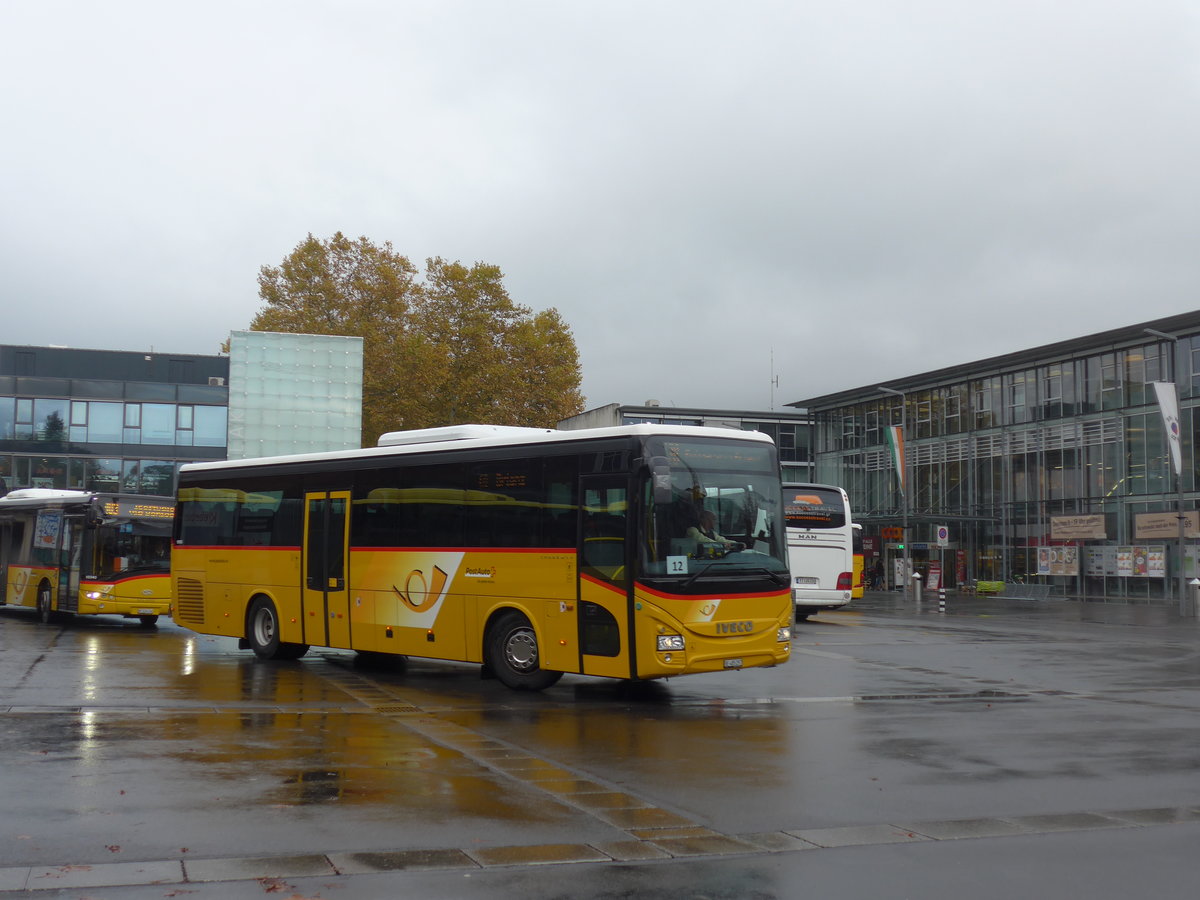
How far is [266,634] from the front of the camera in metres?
19.5

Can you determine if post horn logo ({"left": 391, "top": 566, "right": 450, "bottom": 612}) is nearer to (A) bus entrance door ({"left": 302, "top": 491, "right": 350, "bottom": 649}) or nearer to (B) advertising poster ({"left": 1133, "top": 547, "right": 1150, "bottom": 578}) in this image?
(A) bus entrance door ({"left": 302, "top": 491, "right": 350, "bottom": 649})

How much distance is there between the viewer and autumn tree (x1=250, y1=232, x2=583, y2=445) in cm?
5675

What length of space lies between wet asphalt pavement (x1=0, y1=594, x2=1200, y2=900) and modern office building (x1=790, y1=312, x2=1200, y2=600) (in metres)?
28.7

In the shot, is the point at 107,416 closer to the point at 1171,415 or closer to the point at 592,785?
the point at 1171,415

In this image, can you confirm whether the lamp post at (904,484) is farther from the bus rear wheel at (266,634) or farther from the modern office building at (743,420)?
the bus rear wheel at (266,634)

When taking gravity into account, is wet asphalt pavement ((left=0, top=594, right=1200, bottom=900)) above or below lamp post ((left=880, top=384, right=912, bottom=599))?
below

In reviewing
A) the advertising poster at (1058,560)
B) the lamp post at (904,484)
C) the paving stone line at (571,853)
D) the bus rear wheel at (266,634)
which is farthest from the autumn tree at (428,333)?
the paving stone line at (571,853)

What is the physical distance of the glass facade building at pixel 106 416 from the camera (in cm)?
5988

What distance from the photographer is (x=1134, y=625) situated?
3253cm

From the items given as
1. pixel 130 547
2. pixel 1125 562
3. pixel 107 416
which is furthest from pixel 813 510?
pixel 107 416

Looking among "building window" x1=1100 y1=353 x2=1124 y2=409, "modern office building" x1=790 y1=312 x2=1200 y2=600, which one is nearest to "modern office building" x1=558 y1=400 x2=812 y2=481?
"modern office building" x1=790 y1=312 x2=1200 y2=600

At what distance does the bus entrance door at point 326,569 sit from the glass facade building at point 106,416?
45718 millimetres

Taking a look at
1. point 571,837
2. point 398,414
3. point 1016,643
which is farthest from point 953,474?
point 571,837

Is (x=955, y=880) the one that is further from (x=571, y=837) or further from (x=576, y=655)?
(x=576, y=655)
